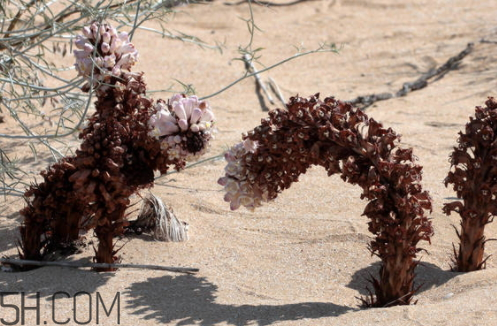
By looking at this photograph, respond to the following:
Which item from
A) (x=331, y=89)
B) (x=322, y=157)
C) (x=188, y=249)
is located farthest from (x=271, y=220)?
(x=331, y=89)

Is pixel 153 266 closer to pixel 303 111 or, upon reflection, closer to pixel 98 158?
pixel 98 158

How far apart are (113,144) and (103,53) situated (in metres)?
0.41

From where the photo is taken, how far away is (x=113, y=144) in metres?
3.23

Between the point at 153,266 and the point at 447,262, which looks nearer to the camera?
the point at 153,266

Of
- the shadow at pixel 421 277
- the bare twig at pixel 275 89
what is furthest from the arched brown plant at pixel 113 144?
the bare twig at pixel 275 89

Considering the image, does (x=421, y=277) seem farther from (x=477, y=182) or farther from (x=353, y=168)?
(x=353, y=168)

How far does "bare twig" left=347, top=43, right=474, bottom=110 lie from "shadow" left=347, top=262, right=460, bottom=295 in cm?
315

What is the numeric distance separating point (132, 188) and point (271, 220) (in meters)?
1.22

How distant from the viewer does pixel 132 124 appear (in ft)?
10.9

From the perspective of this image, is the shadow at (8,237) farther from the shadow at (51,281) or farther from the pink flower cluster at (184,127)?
the pink flower cluster at (184,127)

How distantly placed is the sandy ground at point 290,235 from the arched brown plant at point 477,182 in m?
0.12

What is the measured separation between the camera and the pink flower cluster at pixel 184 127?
308cm

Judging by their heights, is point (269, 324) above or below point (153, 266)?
below

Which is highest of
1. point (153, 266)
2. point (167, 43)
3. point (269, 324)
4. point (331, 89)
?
point (167, 43)
